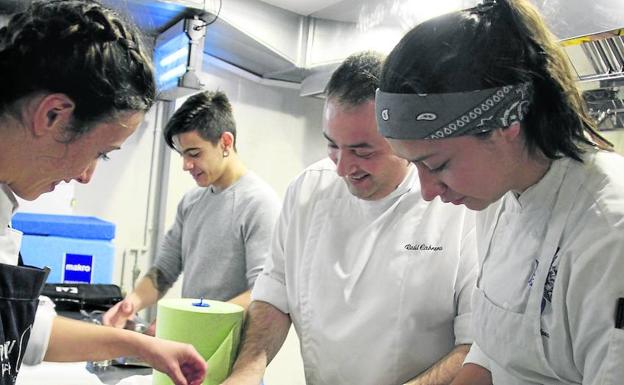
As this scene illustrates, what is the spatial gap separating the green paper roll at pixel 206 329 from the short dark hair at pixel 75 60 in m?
0.53

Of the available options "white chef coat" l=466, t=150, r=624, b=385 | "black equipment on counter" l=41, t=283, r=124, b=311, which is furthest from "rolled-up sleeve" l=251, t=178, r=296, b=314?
"black equipment on counter" l=41, t=283, r=124, b=311

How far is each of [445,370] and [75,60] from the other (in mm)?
998

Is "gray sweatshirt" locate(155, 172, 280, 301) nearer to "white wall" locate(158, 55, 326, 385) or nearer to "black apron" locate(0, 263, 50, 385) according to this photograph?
"black apron" locate(0, 263, 50, 385)

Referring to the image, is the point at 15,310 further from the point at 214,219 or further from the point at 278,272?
the point at 214,219

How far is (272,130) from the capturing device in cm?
434

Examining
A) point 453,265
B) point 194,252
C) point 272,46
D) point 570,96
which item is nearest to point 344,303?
point 453,265

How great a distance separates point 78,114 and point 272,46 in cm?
262

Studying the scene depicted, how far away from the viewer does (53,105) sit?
0.89 metres

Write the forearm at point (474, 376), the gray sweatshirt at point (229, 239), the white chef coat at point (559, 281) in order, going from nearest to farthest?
the white chef coat at point (559, 281) < the forearm at point (474, 376) < the gray sweatshirt at point (229, 239)

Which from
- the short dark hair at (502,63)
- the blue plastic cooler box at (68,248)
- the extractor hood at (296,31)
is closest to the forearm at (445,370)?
the short dark hair at (502,63)

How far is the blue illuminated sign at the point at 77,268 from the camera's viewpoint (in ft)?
9.86

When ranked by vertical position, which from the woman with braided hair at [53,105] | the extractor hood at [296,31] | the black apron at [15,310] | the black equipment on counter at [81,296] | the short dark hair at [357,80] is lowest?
the black equipment on counter at [81,296]

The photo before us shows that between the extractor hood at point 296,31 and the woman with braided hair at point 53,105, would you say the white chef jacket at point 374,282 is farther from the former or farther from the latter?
the extractor hood at point 296,31

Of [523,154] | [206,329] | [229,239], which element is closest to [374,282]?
[206,329]
